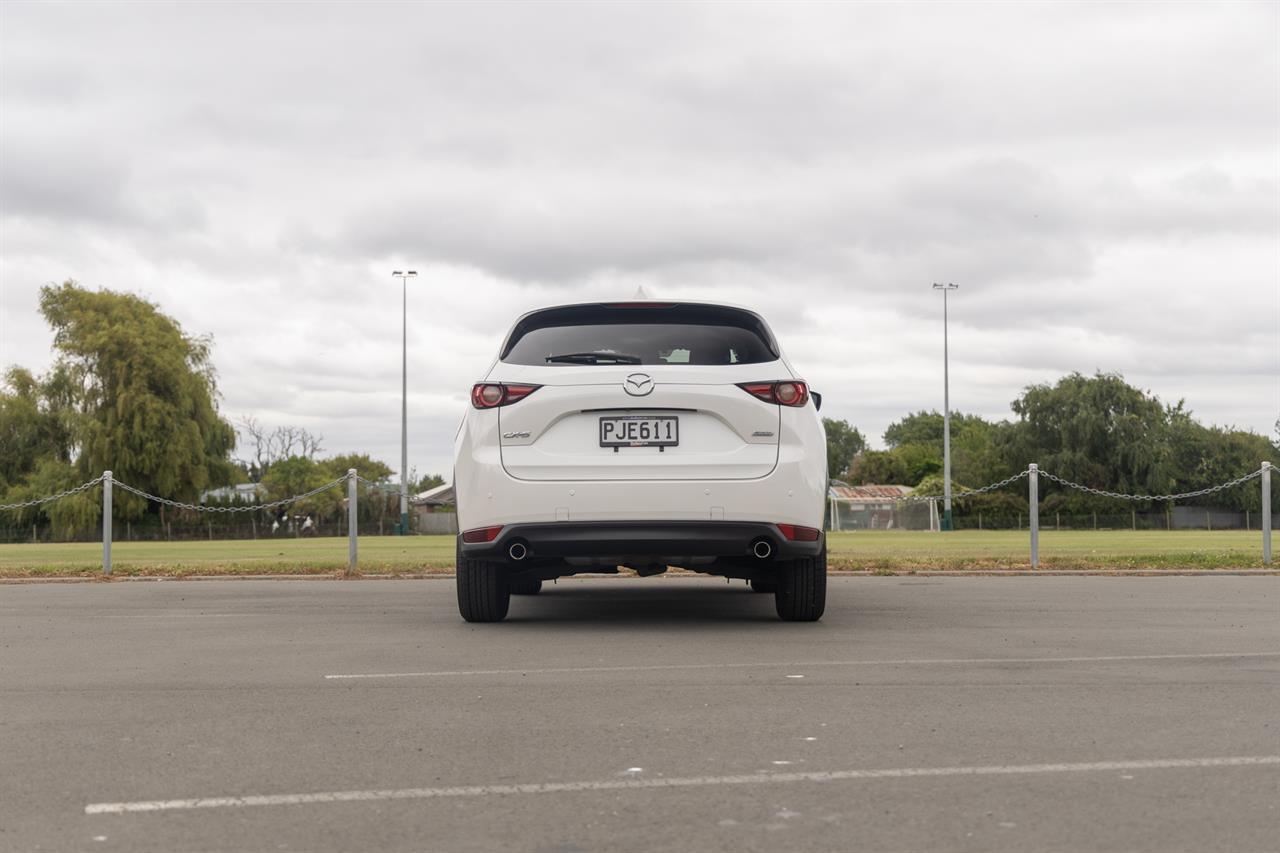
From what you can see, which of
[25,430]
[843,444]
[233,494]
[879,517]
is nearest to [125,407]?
[25,430]

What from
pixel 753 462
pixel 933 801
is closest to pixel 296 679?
pixel 753 462

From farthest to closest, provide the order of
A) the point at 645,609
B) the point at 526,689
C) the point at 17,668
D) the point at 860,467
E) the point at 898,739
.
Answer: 1. the point at 860,467
2. the point at 645,609
3. the point at 17,668
4. the point at 526,689
5. the point at 898,739

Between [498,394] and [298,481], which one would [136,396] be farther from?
[498,394]

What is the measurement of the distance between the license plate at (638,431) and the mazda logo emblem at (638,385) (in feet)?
0.46

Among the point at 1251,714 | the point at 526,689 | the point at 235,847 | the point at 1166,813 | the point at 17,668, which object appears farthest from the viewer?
the point at 17,668

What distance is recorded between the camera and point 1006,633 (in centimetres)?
865

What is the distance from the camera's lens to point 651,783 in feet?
14.2

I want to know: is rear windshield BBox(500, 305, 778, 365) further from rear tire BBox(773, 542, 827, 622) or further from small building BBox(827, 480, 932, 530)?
small building BBox(827, 480, 932, 530)

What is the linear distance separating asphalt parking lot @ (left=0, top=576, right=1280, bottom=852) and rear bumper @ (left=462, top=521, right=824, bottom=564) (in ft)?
1.70

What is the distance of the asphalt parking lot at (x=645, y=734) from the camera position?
3.82 meters

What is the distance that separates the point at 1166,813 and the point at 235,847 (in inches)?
96.6

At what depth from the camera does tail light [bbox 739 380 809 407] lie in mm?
8344

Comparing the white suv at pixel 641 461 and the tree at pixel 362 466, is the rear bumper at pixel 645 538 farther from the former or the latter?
the tree at pixel 362 466

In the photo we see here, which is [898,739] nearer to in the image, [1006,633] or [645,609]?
[1006,633]
